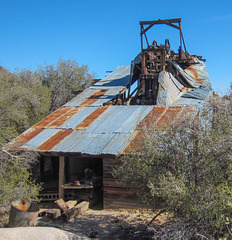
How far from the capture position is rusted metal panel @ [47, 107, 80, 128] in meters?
13.2

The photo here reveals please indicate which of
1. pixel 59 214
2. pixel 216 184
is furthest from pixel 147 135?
pixel 59 214

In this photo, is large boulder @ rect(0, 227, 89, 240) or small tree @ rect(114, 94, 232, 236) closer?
small tree @ rect(114, 94, 232, 236)

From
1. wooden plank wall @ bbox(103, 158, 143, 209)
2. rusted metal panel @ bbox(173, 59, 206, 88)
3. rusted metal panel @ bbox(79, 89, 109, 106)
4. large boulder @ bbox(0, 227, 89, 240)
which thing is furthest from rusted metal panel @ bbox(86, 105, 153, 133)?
large boulder @ bbox(0, 227, 89, 240)

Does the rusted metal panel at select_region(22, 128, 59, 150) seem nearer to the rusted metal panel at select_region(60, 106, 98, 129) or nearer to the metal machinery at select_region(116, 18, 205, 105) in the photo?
the rusted metal panel at select_region(60, 106, 98, 129)

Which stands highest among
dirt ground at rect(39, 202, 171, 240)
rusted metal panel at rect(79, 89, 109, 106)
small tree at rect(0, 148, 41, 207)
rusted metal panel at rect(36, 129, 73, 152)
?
rusted metal panel at rect(79, 89, 109, 106)

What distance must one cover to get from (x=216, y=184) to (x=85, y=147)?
19.1ft

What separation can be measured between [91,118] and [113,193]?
426 cm

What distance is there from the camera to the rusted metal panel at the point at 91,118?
12566 millimetres

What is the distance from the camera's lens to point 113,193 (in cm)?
1032

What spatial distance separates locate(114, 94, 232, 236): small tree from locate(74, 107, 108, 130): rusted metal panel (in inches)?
220

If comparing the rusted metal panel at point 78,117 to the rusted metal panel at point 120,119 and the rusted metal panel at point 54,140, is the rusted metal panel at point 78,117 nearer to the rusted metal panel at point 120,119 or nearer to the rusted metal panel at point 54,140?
the rusted metal panel at point 54,140

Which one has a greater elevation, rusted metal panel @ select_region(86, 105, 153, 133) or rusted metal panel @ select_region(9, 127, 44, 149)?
rusted metal panel @ select_region(86, 105, 153, 133)

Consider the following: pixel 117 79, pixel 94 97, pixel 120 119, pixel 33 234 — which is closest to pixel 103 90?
pixel 94 97

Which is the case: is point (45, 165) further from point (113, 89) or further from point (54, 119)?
point (113, 89)
